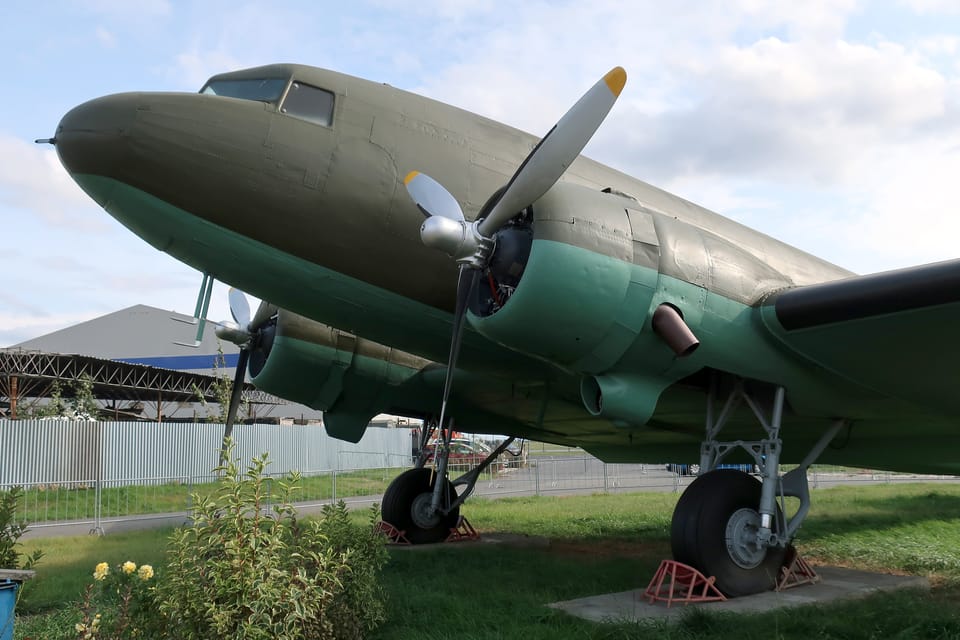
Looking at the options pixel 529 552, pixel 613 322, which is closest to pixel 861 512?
pixel 529 552

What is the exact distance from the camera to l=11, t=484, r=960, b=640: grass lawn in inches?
215

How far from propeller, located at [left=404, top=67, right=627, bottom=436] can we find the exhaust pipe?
148cm

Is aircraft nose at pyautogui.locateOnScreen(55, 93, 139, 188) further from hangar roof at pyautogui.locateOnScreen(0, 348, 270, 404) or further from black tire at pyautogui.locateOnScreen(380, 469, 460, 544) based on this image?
hangar roof at pyautogui.locateOnScreen(0, 348, 270, 404)

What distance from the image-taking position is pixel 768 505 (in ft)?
22.6

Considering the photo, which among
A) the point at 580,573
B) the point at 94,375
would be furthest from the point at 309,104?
the point at 94,375

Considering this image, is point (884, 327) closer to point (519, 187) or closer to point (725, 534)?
point (725, 534)

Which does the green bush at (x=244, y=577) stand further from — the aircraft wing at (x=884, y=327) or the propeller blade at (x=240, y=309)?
the propeller blade at (x=240, y=309)

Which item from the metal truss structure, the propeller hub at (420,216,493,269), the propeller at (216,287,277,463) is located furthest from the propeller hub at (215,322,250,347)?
the metal truss structure

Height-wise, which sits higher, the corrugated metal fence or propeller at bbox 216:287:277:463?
propeller at bbox 216:287:277:463

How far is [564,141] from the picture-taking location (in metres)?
6.05

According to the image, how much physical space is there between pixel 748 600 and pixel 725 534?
58 centimetres

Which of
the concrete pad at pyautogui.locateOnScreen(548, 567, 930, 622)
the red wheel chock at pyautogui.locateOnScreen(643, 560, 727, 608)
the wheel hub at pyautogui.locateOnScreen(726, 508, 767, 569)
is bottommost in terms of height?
the concrete pad at pyautogui.locateOnScreen(548, 567, 930, 622)

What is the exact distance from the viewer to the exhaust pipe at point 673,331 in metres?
6.42

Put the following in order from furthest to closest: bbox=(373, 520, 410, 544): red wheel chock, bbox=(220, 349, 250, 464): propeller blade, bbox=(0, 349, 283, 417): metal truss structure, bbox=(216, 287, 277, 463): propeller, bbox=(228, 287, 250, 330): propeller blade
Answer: bbox=(0, 349, 283, 417): metal truss structure
bbox=(373, 520, 410, 544): red wheel chock
bbox=(228, 287, 250, 330): propeller blade
bbox=(216, 287, 277, 463): propeller
bbox=(220, 349, 250, 464): propeller blade
